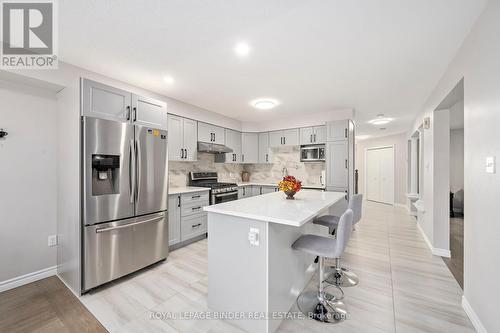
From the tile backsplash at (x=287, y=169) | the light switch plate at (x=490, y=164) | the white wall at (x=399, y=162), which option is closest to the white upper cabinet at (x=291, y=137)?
the tile backsplash at (x=287, y=169)

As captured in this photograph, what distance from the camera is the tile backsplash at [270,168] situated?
4.72 meters

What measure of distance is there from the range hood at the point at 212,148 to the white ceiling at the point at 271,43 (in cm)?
108

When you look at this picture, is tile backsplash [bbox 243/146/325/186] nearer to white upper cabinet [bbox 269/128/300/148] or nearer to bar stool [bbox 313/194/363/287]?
white upper cabinet [bbox 269/128/300/148]

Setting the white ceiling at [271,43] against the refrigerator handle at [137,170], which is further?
the refrigerator handle at [137,170]

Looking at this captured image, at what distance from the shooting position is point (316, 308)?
1.89 m

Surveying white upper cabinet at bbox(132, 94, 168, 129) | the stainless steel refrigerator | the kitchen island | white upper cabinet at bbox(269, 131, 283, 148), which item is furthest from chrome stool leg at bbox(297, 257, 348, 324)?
white upper cabinet at bbox(269, 131, 283, 148)

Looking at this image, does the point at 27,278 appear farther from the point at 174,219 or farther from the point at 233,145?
the point at 233,145

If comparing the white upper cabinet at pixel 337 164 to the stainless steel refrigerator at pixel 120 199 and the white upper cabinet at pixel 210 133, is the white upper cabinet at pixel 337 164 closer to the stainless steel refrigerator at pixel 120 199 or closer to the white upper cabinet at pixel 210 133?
the white upper cabinet at pixel 210 133

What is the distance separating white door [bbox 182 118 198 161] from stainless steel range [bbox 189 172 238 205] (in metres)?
0.47

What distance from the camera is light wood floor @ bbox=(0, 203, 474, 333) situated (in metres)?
1.75

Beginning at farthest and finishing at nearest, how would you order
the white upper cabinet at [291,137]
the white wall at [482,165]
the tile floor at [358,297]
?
1. the white upper cabinet at [291,137]
2. the tile floor at [358,297]
3. the white wall at [482,165]

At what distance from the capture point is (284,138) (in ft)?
17.0

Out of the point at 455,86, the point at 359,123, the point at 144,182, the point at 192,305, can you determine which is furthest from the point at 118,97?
the point at 359,123
